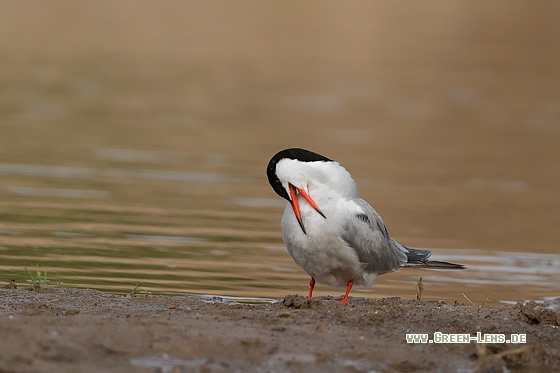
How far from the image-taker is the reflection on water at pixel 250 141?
34.3ft

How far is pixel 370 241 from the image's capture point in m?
8.17

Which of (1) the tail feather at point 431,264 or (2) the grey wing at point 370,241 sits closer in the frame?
(2) the grey wing at point 370,241

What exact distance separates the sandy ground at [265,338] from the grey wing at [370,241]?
1.66 feet

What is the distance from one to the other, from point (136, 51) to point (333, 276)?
2140 cm

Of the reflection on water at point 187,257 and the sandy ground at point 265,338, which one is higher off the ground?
the reflection on water at point 187,257

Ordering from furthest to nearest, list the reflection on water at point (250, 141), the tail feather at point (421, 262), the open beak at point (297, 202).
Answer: the reflection on water at point (250, 141) < the tail feather at point (421, 262) < the open beak at point (297, 202)

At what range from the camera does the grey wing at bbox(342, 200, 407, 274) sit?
7.96 m

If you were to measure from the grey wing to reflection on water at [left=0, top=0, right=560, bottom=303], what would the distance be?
112cm

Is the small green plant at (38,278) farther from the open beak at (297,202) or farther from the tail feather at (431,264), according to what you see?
the tail feather at (431,264)

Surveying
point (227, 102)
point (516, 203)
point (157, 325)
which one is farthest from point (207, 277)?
point (227, 102)

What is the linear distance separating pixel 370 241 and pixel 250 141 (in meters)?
9.62

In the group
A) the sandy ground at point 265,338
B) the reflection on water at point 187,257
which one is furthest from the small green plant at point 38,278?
the sandy ground at point 265,338

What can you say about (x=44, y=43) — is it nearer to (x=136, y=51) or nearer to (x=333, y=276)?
(x=136, y=51)

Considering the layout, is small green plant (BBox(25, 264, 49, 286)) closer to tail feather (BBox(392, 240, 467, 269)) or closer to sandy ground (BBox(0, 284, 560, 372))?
sandy ground (BBox(0, 284, 560, 372))
